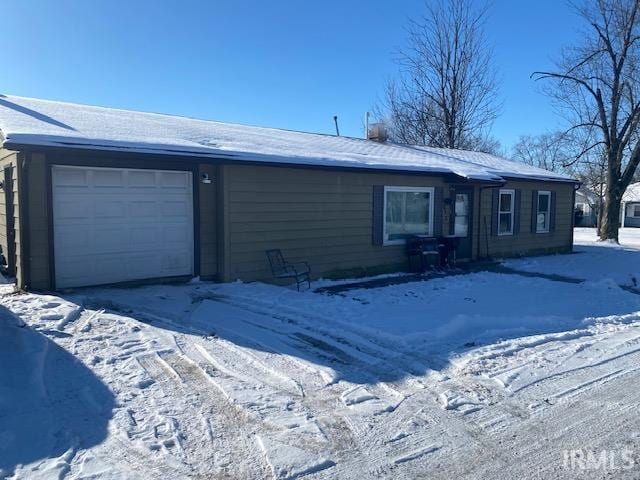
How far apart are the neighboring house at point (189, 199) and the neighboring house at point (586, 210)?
32220mm

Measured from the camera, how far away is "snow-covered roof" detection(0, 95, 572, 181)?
25.1ft

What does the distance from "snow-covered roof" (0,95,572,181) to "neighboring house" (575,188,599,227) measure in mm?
30370

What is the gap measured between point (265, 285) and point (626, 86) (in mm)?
18710

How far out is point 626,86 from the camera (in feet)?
67.3

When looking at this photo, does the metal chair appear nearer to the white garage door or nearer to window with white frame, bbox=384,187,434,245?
the white garage door

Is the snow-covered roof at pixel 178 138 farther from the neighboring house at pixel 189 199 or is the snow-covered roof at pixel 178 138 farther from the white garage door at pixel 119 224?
the white garage door at pixel 119 224

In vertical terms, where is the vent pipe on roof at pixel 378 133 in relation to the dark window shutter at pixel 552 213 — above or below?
above

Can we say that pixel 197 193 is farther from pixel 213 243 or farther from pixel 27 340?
pixel 27 340

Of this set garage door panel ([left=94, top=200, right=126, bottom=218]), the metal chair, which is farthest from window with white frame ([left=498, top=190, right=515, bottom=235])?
garage door panel ([left=94, top=200, right=126, bottom=218])

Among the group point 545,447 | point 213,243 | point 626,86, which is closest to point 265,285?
point 213,243

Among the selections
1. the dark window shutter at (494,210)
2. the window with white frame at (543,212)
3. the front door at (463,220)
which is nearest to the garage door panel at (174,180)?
the front door at (463,220)

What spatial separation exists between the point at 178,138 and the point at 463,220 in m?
8.22

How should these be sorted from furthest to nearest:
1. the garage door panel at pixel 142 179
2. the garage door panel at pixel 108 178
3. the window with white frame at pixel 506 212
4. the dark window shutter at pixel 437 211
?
the window with white frame at pixel 506 212
the dark window shutter at pixel 437 211
the garage door panel at pixel 142 179
the garage door panel at pixel 108 178

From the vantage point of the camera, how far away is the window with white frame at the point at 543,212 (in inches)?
651
